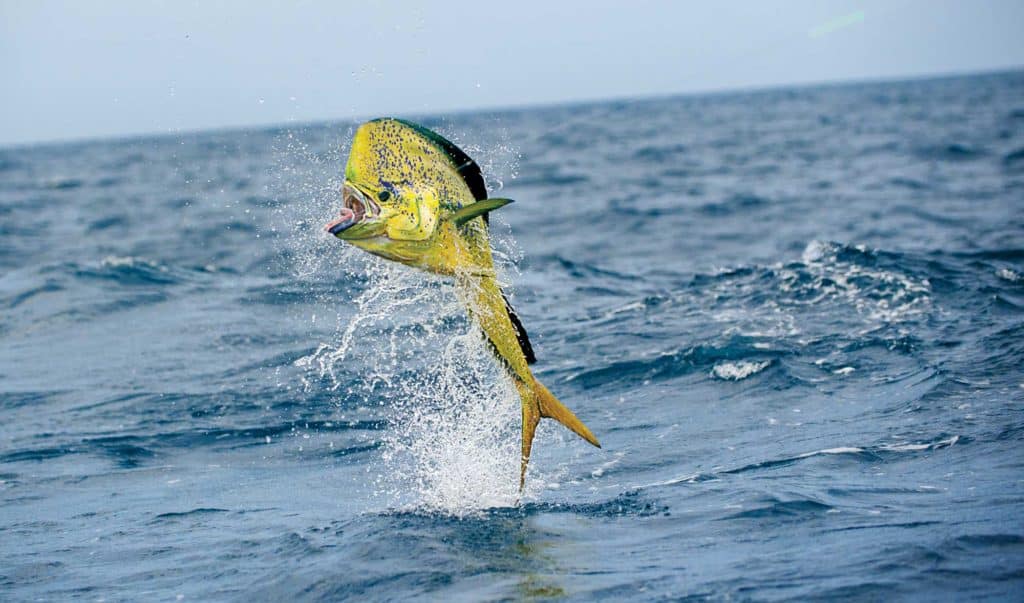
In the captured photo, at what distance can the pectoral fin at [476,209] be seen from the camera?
14.5 feet

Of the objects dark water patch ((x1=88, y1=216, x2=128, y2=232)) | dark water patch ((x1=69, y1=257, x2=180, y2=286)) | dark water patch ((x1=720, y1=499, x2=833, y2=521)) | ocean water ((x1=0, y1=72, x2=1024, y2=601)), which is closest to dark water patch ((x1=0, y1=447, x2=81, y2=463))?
ocean water ((x1=0, y1=72, x2=1024, y2=601))

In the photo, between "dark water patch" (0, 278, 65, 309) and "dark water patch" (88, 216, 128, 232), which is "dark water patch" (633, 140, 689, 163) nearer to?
"dark water patch" (88, 216, 128, 232)

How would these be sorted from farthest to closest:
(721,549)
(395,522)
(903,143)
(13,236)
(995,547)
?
(903,143) → (13,236) → (395,522) → (721,549) → (995,547)

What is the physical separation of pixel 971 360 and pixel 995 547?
13.5 ft

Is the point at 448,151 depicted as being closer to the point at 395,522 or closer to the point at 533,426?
the point at 533,426

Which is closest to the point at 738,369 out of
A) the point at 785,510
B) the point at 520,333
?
the point at 785,510

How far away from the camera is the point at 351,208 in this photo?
475 cm

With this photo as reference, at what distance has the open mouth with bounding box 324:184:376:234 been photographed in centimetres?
461

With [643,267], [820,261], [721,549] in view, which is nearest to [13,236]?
[643,267]

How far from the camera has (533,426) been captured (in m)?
5.43

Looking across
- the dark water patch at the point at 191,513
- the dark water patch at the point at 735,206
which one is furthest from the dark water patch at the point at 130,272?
the dark water patch at the point at 735,206

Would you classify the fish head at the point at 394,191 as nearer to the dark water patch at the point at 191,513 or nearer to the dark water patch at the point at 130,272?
the dark water patch at the point at 191,513

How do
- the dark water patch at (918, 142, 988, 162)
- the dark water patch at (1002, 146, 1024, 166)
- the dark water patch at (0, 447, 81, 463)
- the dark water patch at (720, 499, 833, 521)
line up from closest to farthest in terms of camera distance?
the dark water patch at (720, 499, 833, 521) < the dark water patch at (0, 447, 81, 463) < the dark water patch at (1002, 146, 1024, 166) < the dark water patch at (918, 142, 988, 162)

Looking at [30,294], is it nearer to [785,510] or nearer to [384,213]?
[384,213]
